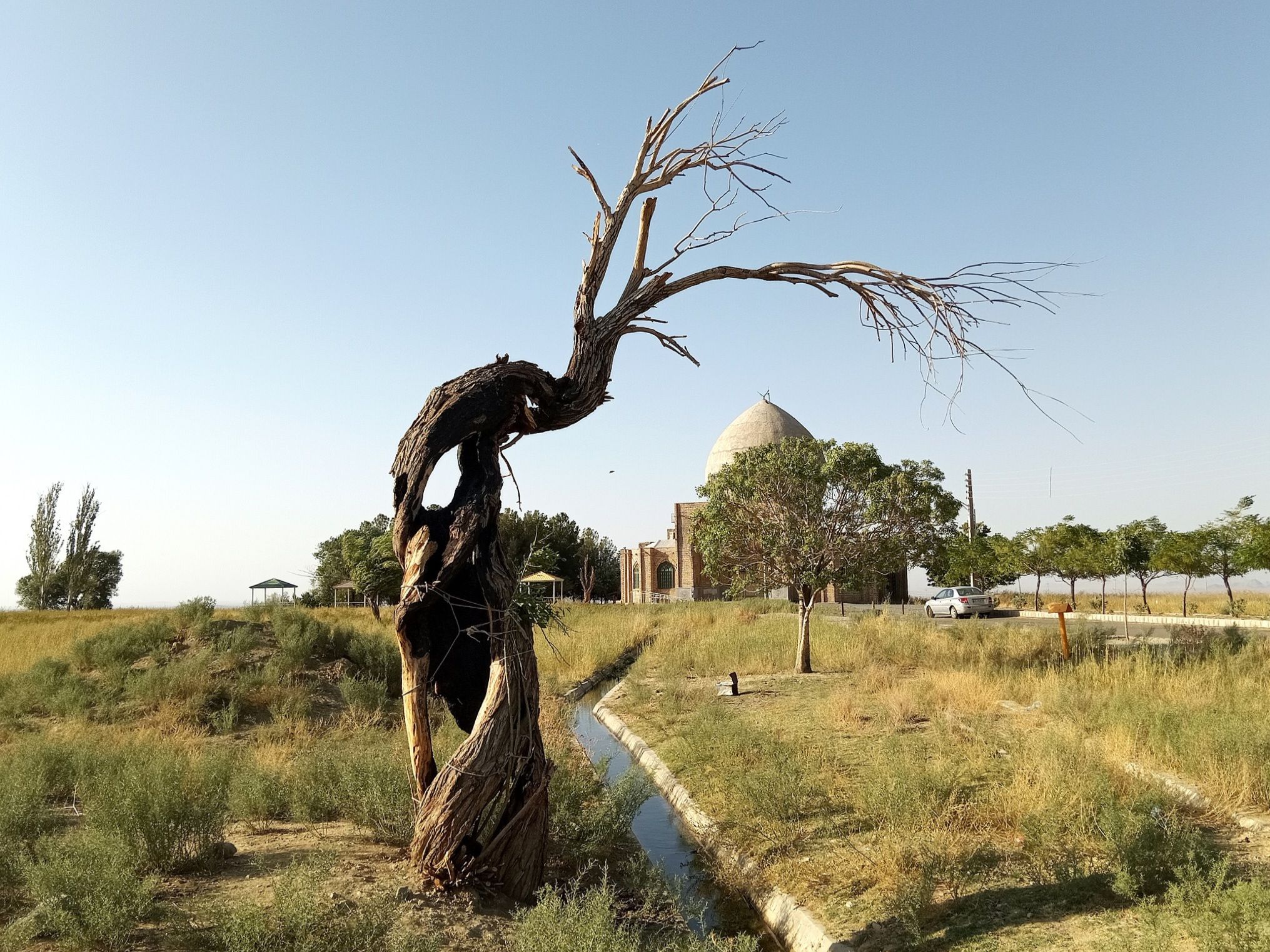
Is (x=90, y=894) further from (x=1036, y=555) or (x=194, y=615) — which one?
(x=1036, y=555)

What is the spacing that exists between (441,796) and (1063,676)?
421 inches

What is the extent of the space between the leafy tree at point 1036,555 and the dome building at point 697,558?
7.43 meters

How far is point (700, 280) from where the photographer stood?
609 cm

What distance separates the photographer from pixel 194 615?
1670cm

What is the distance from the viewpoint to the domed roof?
47.1 m

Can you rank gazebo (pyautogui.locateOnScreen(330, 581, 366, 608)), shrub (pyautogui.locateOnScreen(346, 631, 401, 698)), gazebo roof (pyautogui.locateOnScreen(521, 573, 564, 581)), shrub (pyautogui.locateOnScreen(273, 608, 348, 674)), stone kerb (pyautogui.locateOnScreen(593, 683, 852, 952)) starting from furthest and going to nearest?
gazebo (pyautogui.locateOnScreen(330, 581, 366, 608)), shrub (pyautogui.locateOnScreen(346, 631, 401, 698)), shrub (pyautogui.locateOnScreen(273, 608, 348, 674)), gazebo roof (pyautogui.locateOnScreen(521, 573, 564, 581)), stone kerb (pyautogui.locateOnScreen(593, 683, 852, 952))

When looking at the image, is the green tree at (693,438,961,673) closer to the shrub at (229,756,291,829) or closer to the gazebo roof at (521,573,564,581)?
the gazebo roof at (521,573,564,581)

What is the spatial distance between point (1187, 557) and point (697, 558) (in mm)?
26612

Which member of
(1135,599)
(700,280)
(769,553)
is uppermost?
(700,280)

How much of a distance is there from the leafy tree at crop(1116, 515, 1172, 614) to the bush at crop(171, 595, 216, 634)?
25660mm

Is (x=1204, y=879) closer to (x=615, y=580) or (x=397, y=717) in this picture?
(x=397, y=717)

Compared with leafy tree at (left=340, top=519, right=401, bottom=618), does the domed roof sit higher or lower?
higher

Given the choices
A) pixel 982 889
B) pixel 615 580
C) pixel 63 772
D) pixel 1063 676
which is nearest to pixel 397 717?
pixel 63 772

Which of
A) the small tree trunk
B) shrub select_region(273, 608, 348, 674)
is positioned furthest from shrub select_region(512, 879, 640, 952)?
the small tree trunk
